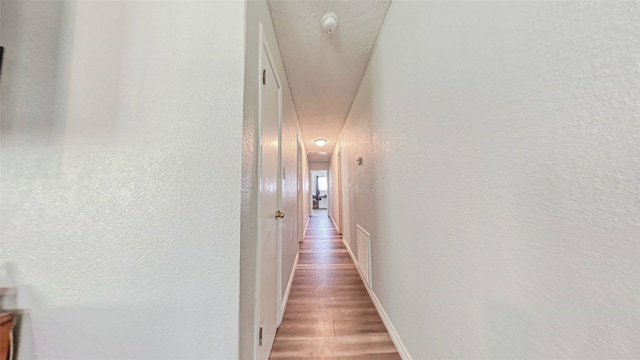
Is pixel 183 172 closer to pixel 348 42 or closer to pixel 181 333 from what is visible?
pixel 181 333

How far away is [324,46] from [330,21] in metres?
0.34

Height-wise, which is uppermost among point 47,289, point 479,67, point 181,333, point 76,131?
point 479,67

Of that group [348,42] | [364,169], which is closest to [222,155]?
[348,42]

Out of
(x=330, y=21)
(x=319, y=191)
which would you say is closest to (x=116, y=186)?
(x=330, y=21)

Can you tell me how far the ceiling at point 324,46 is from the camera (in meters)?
1.46

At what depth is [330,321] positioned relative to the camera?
5.71 feet

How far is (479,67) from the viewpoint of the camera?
73 centimetres

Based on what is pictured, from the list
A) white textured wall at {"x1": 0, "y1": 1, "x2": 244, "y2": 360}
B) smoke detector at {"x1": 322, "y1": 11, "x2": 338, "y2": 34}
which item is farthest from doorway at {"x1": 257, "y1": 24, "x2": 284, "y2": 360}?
smoke detector at {"x1": 322, "y1": 11, "x2": 338, "y2": 34}

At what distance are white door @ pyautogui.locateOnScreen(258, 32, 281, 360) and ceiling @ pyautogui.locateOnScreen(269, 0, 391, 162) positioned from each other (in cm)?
39

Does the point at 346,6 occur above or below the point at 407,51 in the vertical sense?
above

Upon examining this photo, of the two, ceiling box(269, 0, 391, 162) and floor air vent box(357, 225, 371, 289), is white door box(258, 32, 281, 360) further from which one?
floor air vent box(357, 225, 371, 289)

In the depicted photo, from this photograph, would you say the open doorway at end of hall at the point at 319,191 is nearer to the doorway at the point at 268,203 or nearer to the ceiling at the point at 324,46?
the ceiling at the point at 324,46

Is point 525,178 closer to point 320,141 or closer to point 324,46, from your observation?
point 324,46

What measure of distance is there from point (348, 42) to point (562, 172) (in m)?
1.75
